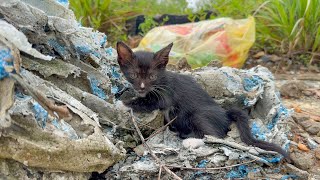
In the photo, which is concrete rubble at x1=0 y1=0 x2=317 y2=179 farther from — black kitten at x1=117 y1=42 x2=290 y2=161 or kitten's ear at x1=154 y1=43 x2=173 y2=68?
kitten's ear at x1=154 y1=43 x2=173 y2=68

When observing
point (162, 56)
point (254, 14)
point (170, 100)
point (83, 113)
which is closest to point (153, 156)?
point (83, 113)

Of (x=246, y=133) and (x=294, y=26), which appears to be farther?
(x=294, y=26)

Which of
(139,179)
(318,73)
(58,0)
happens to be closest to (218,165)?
(139,179)

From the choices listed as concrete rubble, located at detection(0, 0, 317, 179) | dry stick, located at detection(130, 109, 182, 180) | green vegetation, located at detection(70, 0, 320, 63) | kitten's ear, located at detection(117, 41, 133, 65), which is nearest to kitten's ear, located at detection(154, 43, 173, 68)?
kitten's ear, located at detection(117, 41, 133, 65)

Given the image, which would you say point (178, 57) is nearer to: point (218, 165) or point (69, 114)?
point (218, 165)

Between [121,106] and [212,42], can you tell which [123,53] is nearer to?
[121,106]

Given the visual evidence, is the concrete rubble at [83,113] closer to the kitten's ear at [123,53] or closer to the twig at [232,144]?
the twig at [232,144]

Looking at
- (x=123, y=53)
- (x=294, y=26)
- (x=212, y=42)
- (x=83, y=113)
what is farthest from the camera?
(x=294, y=26)
